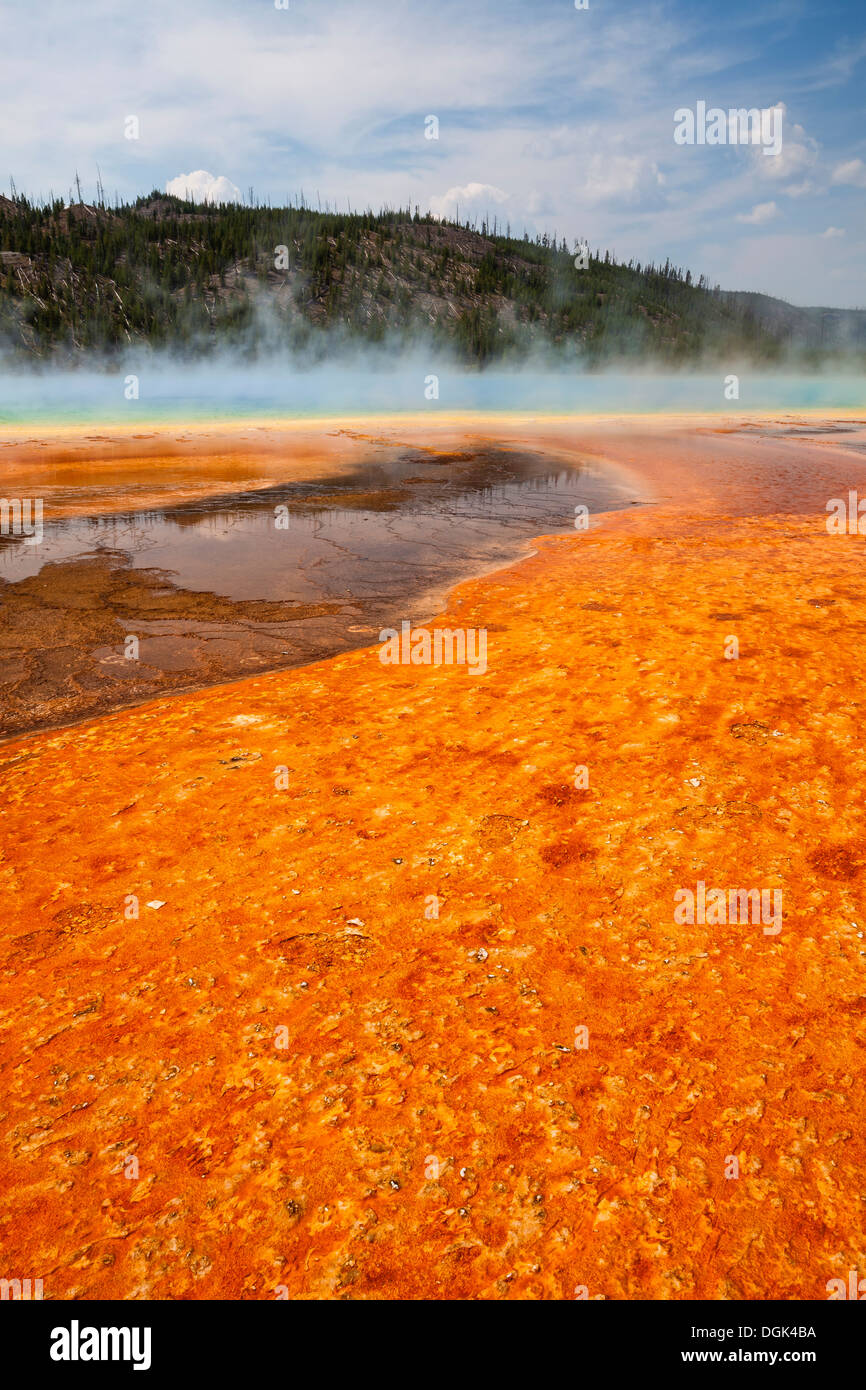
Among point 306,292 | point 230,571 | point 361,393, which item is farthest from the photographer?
point 306,292

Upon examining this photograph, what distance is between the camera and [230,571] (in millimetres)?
8242

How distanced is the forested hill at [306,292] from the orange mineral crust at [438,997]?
2361 inches

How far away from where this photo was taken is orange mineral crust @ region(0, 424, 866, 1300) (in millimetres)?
1876

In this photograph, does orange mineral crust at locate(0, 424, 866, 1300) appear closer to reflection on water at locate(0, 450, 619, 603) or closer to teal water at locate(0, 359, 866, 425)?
reflection on water at locate(0, 450, 619, 603)

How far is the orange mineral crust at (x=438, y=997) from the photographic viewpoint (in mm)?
1876

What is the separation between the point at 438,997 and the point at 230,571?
6.50m

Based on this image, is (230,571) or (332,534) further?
(332,534)

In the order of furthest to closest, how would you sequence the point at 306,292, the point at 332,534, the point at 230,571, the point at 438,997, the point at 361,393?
the point at 306,292
the point at 361,393
the point at 332,534
the point at 230,571
the point at 438,997

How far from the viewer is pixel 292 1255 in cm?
184

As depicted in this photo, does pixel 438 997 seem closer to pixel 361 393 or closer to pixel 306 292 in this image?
pixel 361 393

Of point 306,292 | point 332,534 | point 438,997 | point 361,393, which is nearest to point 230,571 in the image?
point 332,534

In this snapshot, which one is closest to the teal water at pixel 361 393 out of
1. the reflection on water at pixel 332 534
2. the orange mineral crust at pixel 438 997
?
the reflection on water at pixel 332 534

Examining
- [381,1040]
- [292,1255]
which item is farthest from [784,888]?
[292,1255]
